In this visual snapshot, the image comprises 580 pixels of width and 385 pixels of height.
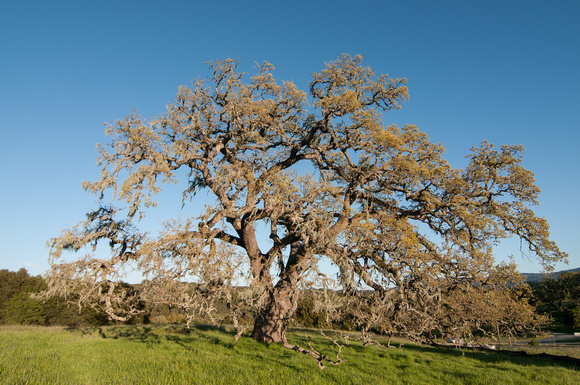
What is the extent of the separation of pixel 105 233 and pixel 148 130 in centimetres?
494

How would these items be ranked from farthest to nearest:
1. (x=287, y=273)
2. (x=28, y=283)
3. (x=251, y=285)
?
(x=28, y=283), (x=287, y=273), (x=251, y=285)

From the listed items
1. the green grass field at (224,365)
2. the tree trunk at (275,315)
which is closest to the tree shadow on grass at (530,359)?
the green grass field at (224,365)

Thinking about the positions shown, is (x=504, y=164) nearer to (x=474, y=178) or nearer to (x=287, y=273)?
(x=474, y=178)

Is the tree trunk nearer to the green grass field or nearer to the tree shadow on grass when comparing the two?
the green grass field

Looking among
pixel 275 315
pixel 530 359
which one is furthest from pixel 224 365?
pixel 530 359

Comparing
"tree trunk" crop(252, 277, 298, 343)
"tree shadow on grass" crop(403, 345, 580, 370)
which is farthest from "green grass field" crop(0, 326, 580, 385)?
"tree trunk" crop(252, 277, 298, 343)

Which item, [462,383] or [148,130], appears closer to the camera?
[462,383]

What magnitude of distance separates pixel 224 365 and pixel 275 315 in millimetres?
4355

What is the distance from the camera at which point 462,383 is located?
1104cm

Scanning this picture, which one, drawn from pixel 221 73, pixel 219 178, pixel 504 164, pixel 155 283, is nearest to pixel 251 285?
pixel 155 283

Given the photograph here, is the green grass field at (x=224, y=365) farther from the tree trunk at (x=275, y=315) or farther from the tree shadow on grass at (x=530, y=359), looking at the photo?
the tree trunk at (x=275, y=315)

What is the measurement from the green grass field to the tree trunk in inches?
29.8

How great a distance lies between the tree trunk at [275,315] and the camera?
14820mm

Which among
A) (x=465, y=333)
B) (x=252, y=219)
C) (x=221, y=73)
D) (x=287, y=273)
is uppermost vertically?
(x=221, y=73)
